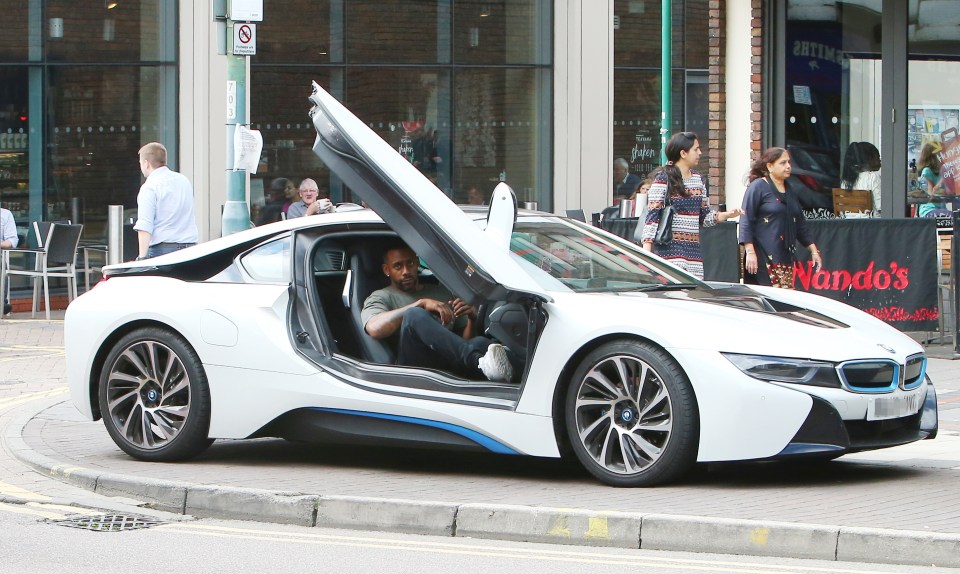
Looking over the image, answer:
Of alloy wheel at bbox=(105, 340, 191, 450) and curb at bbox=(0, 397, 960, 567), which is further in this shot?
alloy wheel at bbox=(105, 340, 191, 450)

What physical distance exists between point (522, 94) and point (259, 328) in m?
15.7

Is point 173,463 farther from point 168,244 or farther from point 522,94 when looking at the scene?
point 522,94

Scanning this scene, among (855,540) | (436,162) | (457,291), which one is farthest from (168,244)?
(436,162)

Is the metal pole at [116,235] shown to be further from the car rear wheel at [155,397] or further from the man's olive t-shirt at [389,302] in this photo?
the man's olive t-shirt at [389,302]

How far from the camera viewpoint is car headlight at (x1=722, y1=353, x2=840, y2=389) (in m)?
6.75

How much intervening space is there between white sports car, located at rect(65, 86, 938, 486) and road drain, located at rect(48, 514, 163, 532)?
1.00 m

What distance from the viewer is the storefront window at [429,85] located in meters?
22.0

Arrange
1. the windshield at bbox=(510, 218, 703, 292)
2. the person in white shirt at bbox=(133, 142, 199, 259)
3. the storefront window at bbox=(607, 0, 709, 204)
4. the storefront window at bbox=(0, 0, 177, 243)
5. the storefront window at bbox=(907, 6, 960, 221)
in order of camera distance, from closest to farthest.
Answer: the windshield at bbox=(510, 218, 703, 292), the person in white shirt at bbox=(133, 142, 199, 259), the storefront window at bbox=(907, 6, 960, 221), the storefront window at bbox=(0, 0, 177, 243), the storefront window at bbox=(607, 0, 709, 204)

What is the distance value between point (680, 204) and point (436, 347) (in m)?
3.84

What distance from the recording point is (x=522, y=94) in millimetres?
23172

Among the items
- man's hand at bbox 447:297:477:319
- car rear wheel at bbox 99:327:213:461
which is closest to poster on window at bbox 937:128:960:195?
man's hand at bbox 447:297:477:319

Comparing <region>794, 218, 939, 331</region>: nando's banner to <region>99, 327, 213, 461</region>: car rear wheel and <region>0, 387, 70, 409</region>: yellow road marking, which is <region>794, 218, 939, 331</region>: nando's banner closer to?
<region>0, 387, 70, 409</region>: yellow road marking

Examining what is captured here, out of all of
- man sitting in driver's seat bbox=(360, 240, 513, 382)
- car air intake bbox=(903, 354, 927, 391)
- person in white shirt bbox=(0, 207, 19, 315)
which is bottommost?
car air intake bbox=(903, 354, 927, 391)

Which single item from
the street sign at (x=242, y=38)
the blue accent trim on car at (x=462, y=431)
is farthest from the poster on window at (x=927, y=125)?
the blue accent trim on car at (x=462, y=431)
